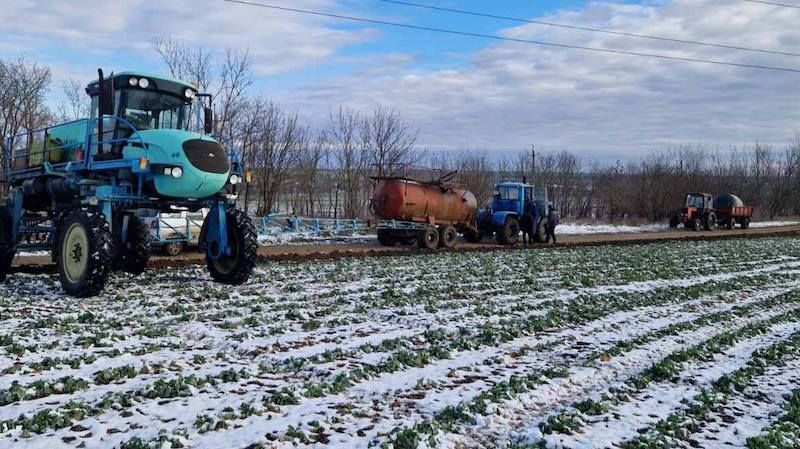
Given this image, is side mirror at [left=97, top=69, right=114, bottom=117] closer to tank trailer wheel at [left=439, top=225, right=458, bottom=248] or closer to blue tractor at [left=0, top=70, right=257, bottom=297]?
blue tractor at [left=0, top=70, right=257, bottom=297]

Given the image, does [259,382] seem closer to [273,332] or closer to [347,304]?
[273,332]

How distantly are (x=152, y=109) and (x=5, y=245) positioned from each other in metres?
3.87

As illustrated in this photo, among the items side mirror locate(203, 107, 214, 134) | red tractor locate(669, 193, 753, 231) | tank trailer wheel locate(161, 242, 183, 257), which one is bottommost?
tank trailer wheel locate(161, 242, 183, 257)

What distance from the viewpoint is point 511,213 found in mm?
28812

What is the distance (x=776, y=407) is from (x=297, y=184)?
4095 cm

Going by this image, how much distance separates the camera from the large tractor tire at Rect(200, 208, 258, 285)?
12.3 meters

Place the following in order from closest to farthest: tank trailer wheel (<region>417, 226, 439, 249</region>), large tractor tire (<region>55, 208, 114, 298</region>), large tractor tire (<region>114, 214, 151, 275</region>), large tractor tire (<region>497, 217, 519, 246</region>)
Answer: large tractor tire (<region>55, 208, 114, 298</region>) < large tractor tire (<region>114, 214, 151, 275</region>) < tank trailer wheel (<region>417, 226, 439, 249</region>) < large tractor tire (<region>497, 217, 519, 246</region>)

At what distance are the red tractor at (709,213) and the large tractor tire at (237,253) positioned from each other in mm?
36717

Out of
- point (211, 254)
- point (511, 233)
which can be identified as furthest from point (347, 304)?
point (511, 233)

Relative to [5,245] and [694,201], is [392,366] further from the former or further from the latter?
[694,201]

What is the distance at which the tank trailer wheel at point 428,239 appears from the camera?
2525cm

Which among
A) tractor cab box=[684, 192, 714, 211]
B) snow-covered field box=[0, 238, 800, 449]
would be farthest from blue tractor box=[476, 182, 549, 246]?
tractor cab box=[684, 192, 714, 211]

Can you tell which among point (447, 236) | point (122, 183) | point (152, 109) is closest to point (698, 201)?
point (447, 236)

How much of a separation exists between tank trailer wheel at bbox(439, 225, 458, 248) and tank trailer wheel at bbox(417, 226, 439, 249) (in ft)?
1.96
